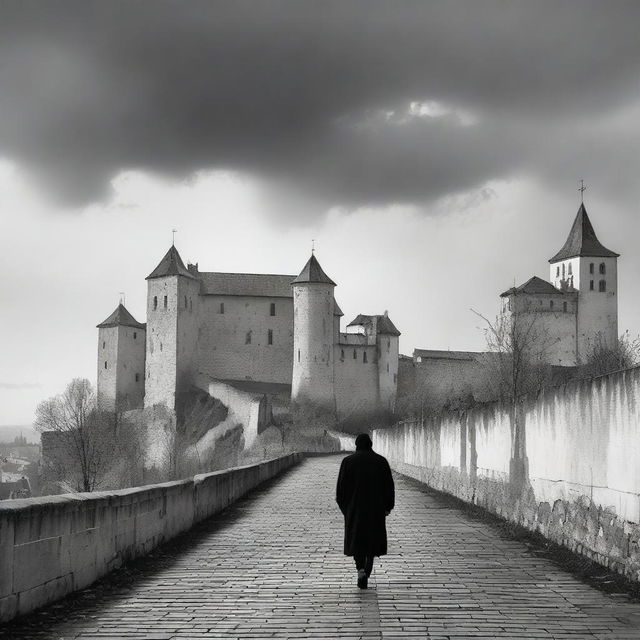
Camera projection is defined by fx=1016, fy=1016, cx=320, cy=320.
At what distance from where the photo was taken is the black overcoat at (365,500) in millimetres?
8281

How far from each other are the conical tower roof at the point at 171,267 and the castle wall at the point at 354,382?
1756 centimetres

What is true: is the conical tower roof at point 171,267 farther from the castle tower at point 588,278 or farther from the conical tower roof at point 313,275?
the castle tower at point 588,278

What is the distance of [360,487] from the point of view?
28.2 feet

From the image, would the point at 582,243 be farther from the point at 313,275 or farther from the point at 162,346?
the point at 162,346

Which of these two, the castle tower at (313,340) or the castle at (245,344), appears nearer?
the castle tower at (313,340)

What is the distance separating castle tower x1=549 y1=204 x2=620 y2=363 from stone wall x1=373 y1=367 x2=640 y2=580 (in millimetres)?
100062

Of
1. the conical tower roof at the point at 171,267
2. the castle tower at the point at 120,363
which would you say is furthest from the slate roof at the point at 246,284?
the castle tower at the point at 120,363

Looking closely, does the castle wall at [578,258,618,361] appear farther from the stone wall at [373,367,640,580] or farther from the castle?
the stone wall at [373,367,640,580]

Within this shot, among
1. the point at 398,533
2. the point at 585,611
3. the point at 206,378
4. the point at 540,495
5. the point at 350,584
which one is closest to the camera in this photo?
the point at 585,611

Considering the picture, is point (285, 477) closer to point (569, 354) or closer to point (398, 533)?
point (398, 533)

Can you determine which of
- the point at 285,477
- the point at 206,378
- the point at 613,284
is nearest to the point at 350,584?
the point at 285,477

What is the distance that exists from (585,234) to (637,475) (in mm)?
118537

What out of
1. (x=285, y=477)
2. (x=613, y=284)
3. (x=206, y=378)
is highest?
(x=613, y=284)

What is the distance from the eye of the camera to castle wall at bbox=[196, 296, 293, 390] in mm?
105625
